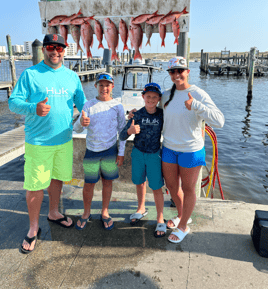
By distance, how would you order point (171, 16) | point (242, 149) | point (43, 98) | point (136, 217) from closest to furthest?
point (43, 98)
point (136, 217)
point (171, 16)
point (242, 149)

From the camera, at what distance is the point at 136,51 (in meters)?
4.26

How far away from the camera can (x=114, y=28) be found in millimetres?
3953

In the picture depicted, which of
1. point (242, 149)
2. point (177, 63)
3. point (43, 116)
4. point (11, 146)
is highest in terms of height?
point (177, 63)

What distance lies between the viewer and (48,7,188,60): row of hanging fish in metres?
3.70

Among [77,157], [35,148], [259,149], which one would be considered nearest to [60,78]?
[35,148]

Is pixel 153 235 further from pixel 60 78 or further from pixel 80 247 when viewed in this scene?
pixel 60 78

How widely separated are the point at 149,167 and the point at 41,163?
1.17 m

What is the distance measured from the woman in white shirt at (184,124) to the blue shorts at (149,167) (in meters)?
0.09

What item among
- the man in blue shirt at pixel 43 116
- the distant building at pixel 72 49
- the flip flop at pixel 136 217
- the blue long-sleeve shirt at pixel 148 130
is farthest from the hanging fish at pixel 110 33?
the flip flop at pixel 136 217

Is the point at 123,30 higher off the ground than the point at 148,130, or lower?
higher

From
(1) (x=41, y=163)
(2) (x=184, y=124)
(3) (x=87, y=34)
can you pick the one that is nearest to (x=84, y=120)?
(1) (x=41, y=163)

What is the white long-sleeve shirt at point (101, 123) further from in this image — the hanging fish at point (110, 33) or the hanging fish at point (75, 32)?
Answer: the hanging fish at point (75, 32)

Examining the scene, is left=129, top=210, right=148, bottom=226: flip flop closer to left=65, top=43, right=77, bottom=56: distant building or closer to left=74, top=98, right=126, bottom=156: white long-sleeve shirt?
left=74, top=98, right=126, bottom=156: white long-sleeve shirt

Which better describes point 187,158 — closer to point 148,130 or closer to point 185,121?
point 185,121
